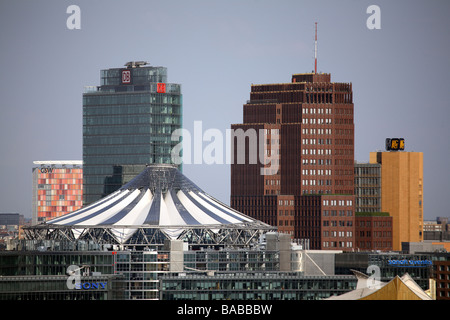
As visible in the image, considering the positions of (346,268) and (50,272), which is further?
(346,268)

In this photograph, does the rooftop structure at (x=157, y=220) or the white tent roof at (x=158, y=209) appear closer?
the rooftop structure at (x=157, y=220)

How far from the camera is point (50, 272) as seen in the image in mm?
136875

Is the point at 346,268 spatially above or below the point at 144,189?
below

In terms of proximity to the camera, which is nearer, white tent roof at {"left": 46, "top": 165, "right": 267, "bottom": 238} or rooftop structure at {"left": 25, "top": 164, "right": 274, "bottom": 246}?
rooftop structure at {"left": 25, "top": 164, "right": 274, "bottom": 246}

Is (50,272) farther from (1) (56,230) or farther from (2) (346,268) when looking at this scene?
(2) (346,268)

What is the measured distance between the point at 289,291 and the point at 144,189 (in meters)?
48.3

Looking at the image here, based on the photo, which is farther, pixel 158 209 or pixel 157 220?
pixel 158 209

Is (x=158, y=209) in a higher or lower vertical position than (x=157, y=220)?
higher
